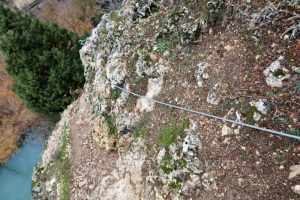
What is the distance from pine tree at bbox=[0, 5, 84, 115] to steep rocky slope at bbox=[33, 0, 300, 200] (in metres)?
5.31

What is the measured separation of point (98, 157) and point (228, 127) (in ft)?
18.0

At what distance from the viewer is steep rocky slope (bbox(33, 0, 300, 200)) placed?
685 cm

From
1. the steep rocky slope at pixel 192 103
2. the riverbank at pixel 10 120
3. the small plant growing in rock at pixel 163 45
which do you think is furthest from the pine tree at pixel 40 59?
the small plant growing in rock at pixel 163 45

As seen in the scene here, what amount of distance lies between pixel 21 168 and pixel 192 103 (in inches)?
773

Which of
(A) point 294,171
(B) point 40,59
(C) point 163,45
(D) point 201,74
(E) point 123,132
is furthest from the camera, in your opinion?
(B) point 40,59

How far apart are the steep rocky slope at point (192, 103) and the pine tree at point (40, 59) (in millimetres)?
5311

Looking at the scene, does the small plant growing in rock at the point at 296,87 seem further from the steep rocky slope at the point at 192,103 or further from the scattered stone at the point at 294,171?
the scattered stone at the point at 294,171

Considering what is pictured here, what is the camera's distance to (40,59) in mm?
17203

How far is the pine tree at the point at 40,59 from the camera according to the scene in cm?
1711

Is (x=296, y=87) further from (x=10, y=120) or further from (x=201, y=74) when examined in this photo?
(x=10, y=120)

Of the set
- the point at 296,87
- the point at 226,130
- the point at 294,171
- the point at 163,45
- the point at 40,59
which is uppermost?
the point at 163,45

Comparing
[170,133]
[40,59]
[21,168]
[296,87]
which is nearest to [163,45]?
[170,133]

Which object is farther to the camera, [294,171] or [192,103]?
[192,103]

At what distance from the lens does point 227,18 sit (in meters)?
8.51
